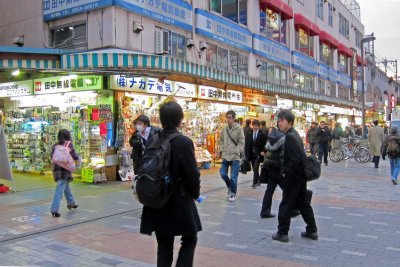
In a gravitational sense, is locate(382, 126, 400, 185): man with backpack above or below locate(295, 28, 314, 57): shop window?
below

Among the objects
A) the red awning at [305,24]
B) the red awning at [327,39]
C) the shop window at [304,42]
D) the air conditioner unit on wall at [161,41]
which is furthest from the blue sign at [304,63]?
the air conditioner unit on wall at [161,41]

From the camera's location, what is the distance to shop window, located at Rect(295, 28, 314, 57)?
996 inches

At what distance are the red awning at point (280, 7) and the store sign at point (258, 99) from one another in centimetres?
455

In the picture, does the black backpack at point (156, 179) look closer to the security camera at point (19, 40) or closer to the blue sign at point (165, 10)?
the blue sign at point (165, 10)

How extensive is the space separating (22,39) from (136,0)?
15.5 feet

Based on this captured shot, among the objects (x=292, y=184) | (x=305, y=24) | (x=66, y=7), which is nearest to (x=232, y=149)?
(x=292, y=184)

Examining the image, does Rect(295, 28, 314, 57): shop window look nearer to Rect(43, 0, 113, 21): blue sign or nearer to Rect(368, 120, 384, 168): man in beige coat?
Rect(368, 120, 384, 168): man in beige coat

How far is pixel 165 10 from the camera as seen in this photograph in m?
13.3

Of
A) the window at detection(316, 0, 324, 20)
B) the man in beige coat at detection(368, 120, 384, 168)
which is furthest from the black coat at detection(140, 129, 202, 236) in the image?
the window at detection(316, 0, 324, 20)

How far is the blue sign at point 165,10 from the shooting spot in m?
11.9

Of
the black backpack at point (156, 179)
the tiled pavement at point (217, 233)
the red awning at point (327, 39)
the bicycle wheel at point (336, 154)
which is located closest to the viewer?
the black backpack at point (156, 179)

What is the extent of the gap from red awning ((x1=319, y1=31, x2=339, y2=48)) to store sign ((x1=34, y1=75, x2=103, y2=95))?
2054 centimetres

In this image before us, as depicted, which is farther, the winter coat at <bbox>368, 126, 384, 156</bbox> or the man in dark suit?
the winter coat at <bbox>368, 126, 384, 156</bbox>

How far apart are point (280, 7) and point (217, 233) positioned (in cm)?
1755
